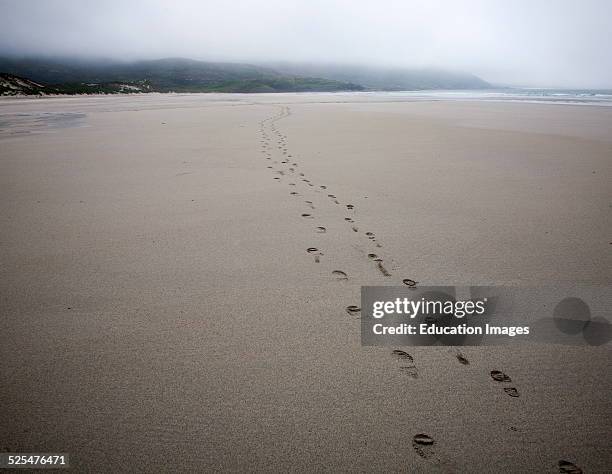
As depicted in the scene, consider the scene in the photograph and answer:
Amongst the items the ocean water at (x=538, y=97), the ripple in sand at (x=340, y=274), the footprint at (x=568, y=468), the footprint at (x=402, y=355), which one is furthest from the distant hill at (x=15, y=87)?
the footprint at (x=568, y=468)

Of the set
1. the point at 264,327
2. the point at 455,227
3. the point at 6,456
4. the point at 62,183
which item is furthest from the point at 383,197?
the point at 62,183

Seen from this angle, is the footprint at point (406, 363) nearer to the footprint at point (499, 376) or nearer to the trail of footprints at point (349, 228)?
the trail of footprints at point (349, 228)

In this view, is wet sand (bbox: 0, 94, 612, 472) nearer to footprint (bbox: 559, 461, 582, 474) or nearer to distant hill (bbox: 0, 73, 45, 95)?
footprint (bbox: 559, 461, 582, 474)

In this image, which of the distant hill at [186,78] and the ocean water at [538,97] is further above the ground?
the distant hill at [186,78]

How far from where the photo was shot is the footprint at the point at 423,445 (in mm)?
1392

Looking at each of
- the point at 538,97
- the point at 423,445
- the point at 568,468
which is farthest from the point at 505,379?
the point at 538,97

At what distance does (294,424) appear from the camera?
1.50 m

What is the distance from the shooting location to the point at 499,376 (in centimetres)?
172

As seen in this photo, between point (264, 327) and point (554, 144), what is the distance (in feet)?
25.5

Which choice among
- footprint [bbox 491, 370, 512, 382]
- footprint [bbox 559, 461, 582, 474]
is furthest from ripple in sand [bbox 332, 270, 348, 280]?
footprint [bbox 559, 461, 582, 474]

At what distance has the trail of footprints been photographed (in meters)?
1.43

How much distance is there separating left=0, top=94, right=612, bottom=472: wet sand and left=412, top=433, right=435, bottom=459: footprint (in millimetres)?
12

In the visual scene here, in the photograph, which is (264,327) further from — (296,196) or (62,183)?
(62,183)

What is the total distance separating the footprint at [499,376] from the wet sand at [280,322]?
0.03m
